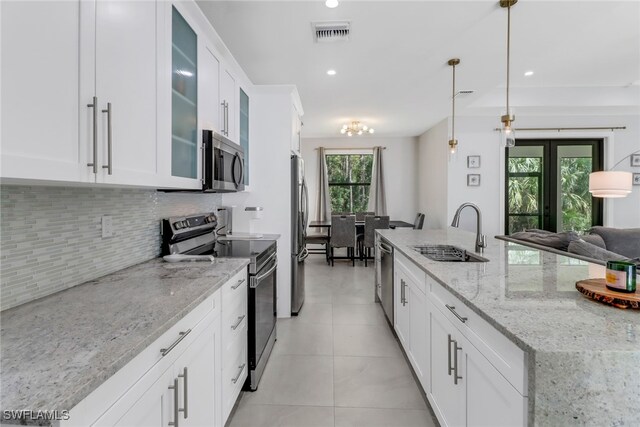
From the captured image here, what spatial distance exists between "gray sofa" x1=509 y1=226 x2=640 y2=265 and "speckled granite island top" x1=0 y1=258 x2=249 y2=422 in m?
2.67

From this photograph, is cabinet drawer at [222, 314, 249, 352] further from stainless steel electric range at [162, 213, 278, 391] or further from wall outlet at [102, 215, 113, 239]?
wall outlet at [102, 215, 113, 239]

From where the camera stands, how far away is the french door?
5320mm

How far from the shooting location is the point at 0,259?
106cm

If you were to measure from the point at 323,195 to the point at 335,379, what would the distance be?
5.03 m

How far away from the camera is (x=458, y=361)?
4.38ft

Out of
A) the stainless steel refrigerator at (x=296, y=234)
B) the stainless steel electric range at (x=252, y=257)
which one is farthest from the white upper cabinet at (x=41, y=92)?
the stainless steel refrigerator at (x=296, y=234)

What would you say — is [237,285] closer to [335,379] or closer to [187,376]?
[187,376]

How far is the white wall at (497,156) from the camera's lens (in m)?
5.16

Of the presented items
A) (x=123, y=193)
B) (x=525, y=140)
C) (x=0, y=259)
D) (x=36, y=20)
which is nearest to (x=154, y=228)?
(x=123, y=193)

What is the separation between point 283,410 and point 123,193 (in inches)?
61.7

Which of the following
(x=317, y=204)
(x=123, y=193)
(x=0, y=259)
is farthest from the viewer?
(x=317, y=204)

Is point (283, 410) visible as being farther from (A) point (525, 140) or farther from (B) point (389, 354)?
(A) point (525, 140)

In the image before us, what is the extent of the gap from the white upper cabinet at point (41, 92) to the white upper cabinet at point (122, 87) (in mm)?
51

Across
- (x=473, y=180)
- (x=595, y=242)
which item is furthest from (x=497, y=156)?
(x=595, y=242)
